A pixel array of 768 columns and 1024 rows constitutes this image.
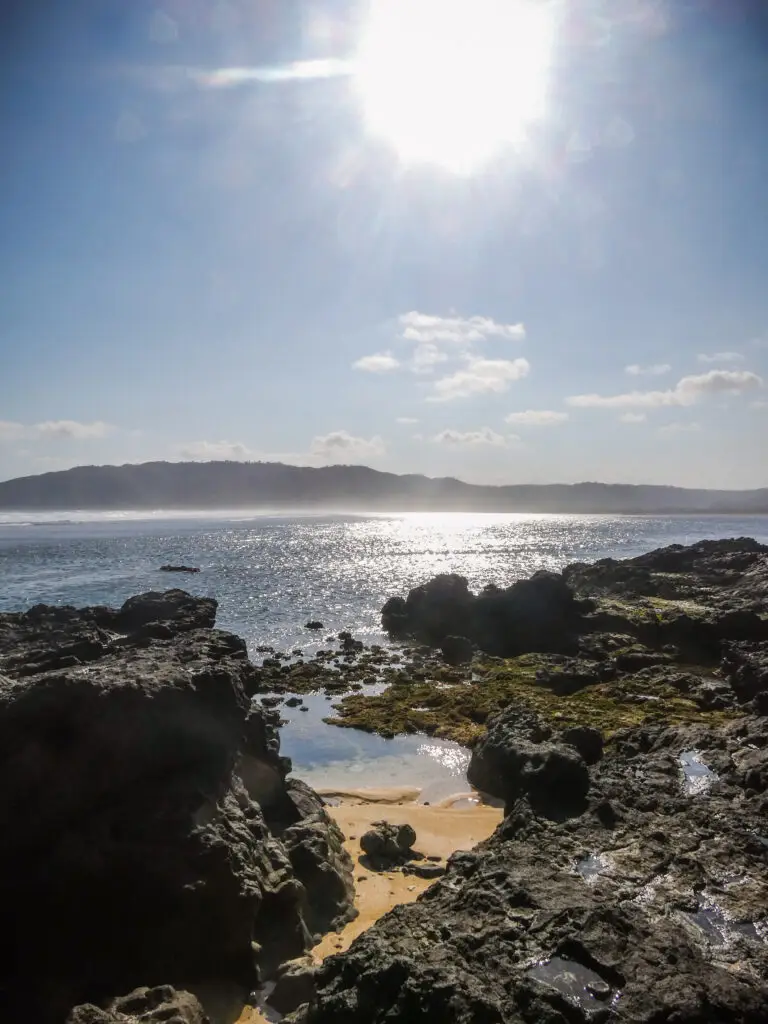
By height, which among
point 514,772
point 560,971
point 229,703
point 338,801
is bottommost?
point 338,801

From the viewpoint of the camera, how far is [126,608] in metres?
30.6

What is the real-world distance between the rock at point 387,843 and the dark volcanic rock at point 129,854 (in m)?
1.92

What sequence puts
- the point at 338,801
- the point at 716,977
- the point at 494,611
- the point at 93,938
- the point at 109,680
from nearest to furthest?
the point at 716,977
the point at 93,938
the point at 109,680
the point at 338,801
the point at 494,611

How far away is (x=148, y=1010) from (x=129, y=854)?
1.79 meters

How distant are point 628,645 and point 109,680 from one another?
88.4ft

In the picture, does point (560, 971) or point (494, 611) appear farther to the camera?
point (494, 611)

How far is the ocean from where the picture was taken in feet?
65.7

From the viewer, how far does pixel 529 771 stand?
11812 mm

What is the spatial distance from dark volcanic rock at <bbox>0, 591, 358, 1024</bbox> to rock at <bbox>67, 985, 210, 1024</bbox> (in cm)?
67

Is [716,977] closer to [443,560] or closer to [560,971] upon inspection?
[560,971]

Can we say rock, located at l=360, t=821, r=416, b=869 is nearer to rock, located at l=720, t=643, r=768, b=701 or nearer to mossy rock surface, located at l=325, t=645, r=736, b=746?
mossy rock surface, located at l=325, t=645, r=736, b=746

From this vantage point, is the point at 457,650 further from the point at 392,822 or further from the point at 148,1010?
the point at 148,1010

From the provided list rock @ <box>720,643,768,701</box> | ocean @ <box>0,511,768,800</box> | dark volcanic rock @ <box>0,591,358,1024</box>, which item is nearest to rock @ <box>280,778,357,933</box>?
dark volcanic rock @ <box>0,591,358,1024</box>

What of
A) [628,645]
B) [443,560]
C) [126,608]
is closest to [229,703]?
[126,608]
